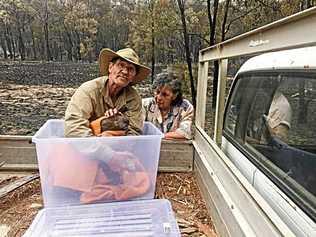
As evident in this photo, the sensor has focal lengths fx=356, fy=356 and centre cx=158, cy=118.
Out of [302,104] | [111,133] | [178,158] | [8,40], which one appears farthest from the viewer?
[8,40]

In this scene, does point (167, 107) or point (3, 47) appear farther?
point (3, 47)

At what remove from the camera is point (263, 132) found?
1844mm

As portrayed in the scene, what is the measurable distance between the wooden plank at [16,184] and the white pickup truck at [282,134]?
130 cm

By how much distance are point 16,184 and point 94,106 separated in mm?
693

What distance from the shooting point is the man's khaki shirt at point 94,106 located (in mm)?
1977

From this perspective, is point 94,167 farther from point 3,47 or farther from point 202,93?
point 3,47

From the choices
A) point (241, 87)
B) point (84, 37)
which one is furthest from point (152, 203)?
point (84, 37)

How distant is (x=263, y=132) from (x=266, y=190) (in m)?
0.39

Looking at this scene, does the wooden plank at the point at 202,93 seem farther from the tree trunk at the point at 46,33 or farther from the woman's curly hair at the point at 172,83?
the tree trunk at the point at 46,33

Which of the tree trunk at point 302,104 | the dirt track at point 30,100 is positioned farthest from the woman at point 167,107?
the dirt track at point 30,100

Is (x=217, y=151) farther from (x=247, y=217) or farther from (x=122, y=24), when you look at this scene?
(x=122, y=24)

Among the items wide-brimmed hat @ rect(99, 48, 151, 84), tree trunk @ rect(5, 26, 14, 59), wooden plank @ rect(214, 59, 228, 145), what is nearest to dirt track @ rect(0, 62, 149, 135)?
wide-brimmed hat @ rect(99, 48, 151, 84)

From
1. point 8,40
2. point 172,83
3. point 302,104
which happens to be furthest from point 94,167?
point 8,40

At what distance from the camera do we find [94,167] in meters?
1.81
